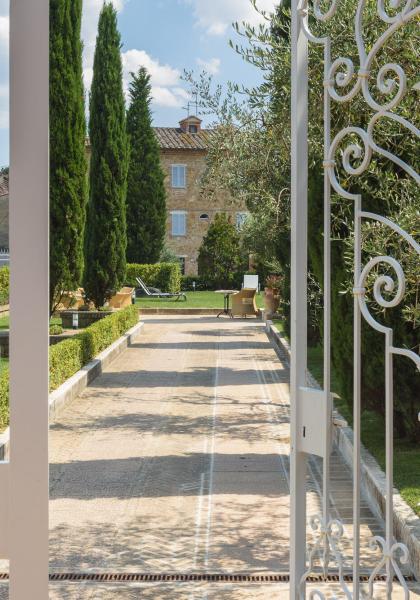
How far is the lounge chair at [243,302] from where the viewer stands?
2325 cm

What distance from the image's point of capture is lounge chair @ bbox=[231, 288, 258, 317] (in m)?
23.2

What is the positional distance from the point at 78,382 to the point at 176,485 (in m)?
4.21

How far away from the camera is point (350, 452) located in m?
6.39

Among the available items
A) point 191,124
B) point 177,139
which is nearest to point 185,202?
point 177,139

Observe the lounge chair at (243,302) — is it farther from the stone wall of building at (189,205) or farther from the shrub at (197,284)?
the stone wall of building at (189,205)

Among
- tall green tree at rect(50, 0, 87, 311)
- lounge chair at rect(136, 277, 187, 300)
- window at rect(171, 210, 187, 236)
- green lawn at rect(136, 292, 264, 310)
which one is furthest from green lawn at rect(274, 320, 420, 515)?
window at rect(171, 210, 187, 236)

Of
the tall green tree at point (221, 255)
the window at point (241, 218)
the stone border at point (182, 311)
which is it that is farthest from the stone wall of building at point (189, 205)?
the stone border at point (182, 311)

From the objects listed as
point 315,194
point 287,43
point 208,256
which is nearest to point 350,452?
point 315,194

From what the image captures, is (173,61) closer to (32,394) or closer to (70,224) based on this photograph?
(70,224)

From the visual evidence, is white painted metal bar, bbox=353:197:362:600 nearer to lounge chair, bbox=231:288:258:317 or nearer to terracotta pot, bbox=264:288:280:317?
terracotta pot, bbox=264:288:280:317

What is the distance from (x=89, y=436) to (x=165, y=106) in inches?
1340

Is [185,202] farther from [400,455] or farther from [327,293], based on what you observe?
[327,293]

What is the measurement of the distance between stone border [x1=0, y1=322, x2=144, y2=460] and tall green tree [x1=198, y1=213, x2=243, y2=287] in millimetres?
21220

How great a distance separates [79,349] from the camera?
36.3 ft
